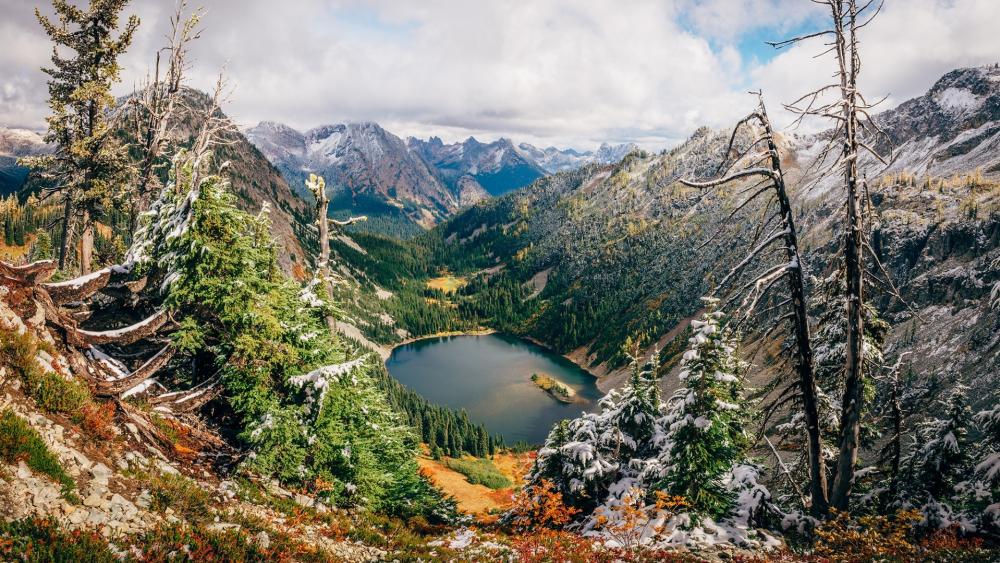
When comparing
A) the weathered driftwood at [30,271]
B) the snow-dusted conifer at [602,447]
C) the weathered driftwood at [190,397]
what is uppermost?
the weathered driftwood at [30,271]

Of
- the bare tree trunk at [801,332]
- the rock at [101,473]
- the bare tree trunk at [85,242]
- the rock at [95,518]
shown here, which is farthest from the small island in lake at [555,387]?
the rock at [95,518]

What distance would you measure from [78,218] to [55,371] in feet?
→ 51.3

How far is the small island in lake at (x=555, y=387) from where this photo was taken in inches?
5044

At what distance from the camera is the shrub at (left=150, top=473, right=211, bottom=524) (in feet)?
33.3

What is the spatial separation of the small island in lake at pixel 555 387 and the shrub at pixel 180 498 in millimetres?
121010

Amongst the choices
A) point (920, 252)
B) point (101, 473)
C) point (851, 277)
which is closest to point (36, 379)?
point (101, 473)

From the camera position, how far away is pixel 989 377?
151ft

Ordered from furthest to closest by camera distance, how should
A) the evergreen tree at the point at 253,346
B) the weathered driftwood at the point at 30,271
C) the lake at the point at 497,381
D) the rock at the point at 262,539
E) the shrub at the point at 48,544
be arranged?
the lake at the point at 497,381 < the evergreen tree at the point at 253,346 < the weathered driftwood at the point at 30,271 < the rock at the point at 262,539 < the shrub at the point at 48,544

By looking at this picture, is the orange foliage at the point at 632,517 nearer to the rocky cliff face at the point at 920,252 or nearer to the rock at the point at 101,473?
the rocky cliff face at the point at 920,252

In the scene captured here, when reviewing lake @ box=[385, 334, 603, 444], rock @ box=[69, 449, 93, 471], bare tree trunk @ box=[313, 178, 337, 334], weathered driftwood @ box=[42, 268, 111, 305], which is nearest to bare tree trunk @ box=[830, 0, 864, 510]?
rock @ box=[69, 449, 93, 471]

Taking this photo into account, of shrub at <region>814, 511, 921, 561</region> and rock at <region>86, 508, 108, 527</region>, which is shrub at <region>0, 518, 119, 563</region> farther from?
shrub at <region>814, 511, 921, 561</region>

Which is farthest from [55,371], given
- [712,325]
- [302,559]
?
[712,325]

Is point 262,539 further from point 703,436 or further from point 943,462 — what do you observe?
point 943,462

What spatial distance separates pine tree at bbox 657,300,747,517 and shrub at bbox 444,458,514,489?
52.5 metres
